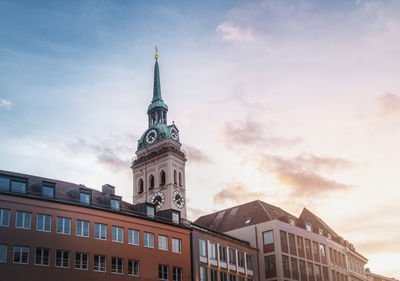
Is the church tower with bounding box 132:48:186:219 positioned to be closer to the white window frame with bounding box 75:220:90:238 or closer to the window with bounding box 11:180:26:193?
the white window frame with bounding box 75:220:90:238

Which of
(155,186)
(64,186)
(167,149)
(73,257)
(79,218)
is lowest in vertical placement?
(73,257)

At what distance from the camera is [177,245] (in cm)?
6406

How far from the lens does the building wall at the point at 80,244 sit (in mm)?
49469

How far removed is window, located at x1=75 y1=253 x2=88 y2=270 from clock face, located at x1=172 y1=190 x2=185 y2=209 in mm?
61758

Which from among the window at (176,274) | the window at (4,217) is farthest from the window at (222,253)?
the window at (4,217)

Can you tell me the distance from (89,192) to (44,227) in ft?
23.5

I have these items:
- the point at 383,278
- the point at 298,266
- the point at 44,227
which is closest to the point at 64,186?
the point at 44,227

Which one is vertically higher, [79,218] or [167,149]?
[167,149]

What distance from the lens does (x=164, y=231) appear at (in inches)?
2478

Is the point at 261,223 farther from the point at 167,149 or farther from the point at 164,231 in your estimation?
the point at 167,149

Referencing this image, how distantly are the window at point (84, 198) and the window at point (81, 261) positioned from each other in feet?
18.8

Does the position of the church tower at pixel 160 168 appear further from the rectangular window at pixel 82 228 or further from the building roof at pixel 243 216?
the rectangular window at pixel 82 228

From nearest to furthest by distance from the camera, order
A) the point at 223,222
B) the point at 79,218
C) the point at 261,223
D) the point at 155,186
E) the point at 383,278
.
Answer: the point at 79,218, the point at 261,223, the point at 223,222, the point at 155,186, the point at 383,278

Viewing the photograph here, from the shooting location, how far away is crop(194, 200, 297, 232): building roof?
276 feet
